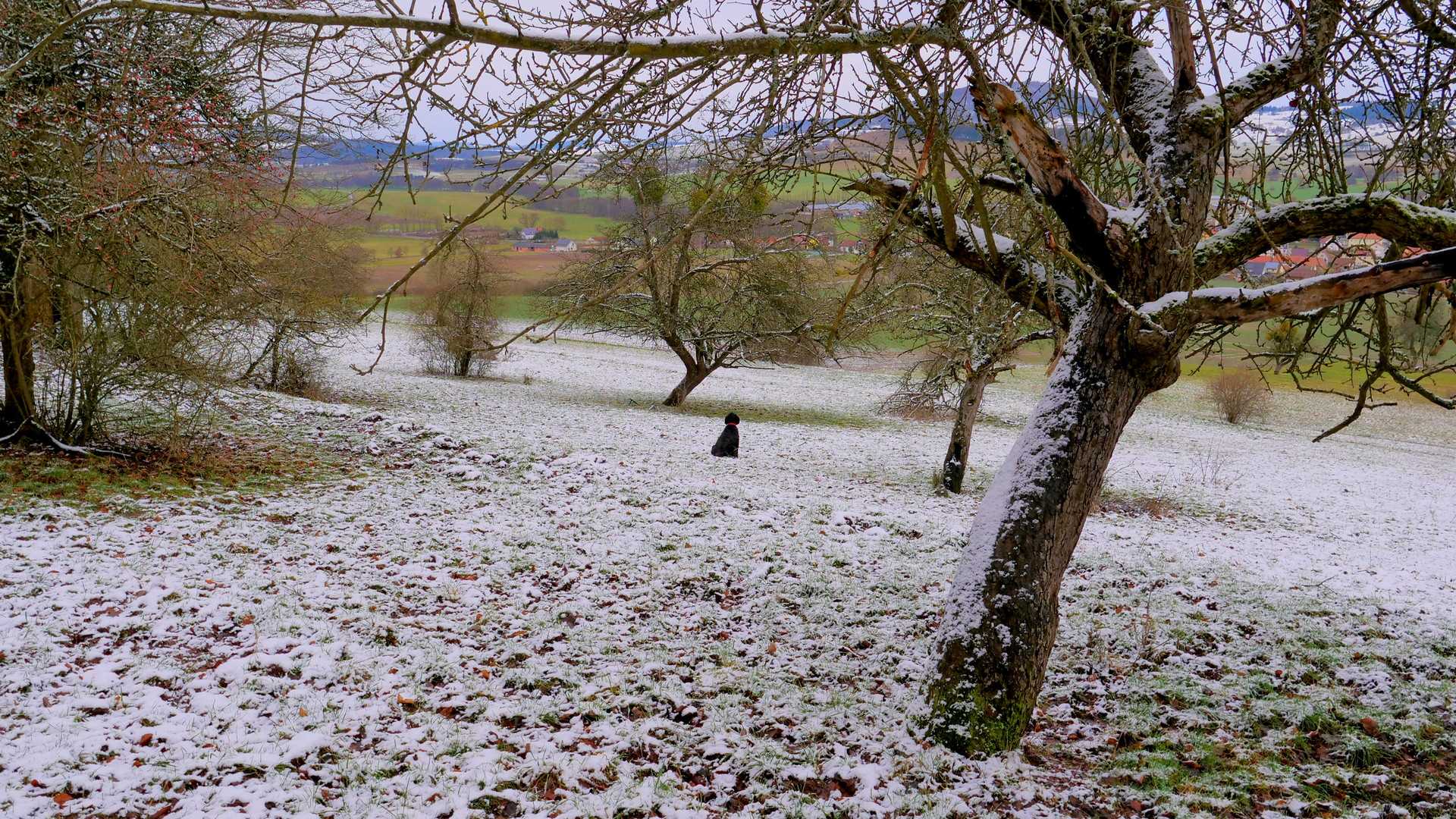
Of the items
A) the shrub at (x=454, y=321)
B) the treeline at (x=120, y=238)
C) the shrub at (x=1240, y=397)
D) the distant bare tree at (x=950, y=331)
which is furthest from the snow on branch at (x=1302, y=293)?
the shrub at (x=1240, y=397)

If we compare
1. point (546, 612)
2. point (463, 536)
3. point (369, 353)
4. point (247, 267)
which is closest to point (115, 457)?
point (247, 267)

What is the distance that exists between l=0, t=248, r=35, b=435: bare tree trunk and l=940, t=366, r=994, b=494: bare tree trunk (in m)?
11.7

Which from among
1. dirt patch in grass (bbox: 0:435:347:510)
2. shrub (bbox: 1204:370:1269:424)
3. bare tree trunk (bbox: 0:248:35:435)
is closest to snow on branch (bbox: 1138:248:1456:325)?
dirt patch in grass (bbox: 0:435:347:510)

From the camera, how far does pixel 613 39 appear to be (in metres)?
3.20

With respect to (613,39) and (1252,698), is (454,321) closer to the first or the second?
(613,39)

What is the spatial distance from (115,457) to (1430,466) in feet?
91.5

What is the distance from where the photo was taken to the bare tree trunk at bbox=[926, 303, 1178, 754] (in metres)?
3.98

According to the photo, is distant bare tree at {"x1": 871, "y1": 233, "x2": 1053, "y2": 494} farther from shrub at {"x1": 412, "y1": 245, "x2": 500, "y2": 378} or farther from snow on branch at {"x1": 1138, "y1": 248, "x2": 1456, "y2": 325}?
shrub at {"x1": 412, "y1": 245, "x2": 500, "y2": 378}

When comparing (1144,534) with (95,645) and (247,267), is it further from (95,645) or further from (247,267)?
(247,267)

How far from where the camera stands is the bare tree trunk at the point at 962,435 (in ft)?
40.1

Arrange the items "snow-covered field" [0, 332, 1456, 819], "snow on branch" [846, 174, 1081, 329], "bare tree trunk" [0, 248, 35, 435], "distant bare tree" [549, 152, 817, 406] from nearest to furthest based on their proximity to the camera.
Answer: "snow-covered field" [0, 332, 1456, 819], "snow on branch" [846, 174, 1081, 329], "bare tree trunk" [0, 248, 35, 435], "distant bare tree" [549, 152, 817, 406]

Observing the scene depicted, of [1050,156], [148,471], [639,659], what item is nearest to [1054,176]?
[1050,156]

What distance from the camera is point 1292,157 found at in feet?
16.6

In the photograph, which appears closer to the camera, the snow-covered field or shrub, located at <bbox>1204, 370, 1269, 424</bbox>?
the snow-covered field
